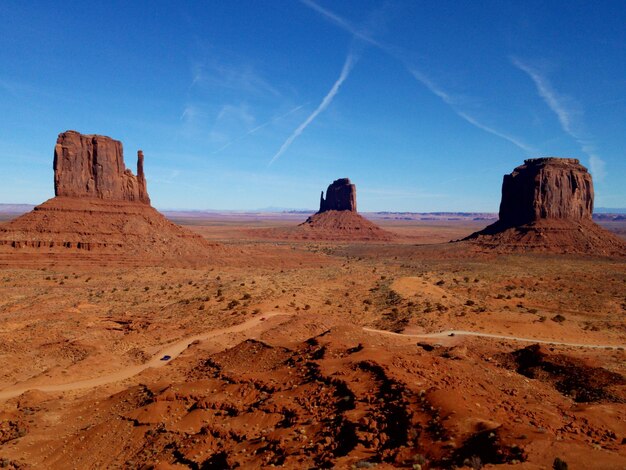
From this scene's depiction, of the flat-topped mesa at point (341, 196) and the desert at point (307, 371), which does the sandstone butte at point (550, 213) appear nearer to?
the desert at point (307, 371)

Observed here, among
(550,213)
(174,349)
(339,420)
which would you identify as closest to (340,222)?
(550,213)

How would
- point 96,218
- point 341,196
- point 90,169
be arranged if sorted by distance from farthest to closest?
1. point 341,196
2. point 90,169
3. point 96,218

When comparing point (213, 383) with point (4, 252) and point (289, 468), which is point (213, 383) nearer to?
point (289, 468)

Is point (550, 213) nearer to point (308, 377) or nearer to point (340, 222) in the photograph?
point (340, 222)

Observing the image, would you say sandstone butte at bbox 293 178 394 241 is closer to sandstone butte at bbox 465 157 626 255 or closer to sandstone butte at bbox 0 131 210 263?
sandstone butte at bbox 465 157 626 255

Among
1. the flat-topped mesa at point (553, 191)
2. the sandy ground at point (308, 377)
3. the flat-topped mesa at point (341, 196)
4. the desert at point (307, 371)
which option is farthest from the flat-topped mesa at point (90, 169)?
the flat-topped mesa at point (341, 196)

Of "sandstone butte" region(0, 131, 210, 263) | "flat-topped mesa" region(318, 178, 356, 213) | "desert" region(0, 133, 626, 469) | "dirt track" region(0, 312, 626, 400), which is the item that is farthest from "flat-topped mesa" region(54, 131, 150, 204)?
"flat-topped mesa" region(318, 178, 356, 213)

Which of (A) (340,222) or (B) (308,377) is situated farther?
(A) (340,222)

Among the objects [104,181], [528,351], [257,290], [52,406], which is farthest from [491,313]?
[104,181]
